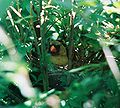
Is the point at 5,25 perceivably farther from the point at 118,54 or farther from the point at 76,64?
the point at 118,54

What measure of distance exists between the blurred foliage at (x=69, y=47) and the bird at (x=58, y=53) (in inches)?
0.9

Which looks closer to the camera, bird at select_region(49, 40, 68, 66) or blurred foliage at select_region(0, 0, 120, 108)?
blurred foliage at select_region(0, 0, 120, 108)

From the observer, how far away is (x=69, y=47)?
1.17 meters

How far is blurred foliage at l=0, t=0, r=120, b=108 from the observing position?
666mm

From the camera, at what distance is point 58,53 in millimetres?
1334

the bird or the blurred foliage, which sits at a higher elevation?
the blurred foliage

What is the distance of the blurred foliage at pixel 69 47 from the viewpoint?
666 millimetres

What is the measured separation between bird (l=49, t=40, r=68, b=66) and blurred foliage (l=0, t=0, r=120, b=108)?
2cm

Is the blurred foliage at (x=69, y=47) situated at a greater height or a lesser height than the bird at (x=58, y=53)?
greater

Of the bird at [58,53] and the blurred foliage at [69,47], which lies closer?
the blurred foliage at [69,47]

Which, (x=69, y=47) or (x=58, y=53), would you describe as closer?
(x=69, y=47)

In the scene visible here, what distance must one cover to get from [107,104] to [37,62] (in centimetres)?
59

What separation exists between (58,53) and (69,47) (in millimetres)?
169

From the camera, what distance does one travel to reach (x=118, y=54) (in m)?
0.81
